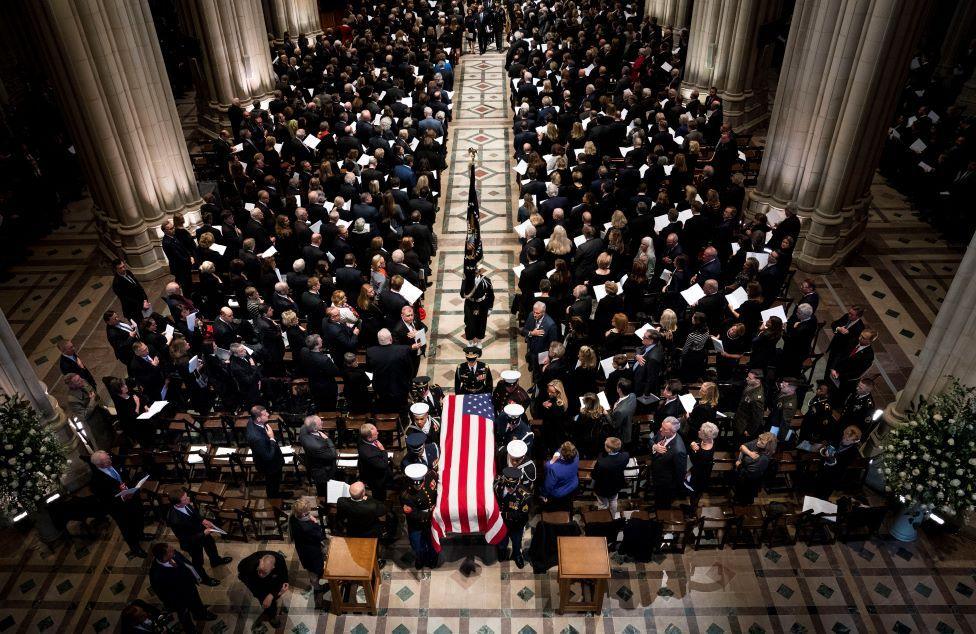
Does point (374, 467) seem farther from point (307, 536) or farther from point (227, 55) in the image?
point (227, 55)

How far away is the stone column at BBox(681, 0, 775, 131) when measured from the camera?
1702cm

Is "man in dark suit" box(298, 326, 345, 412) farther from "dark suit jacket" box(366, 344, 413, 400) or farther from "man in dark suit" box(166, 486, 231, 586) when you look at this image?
"man in dark suit" box(166, 486, 231, 586)

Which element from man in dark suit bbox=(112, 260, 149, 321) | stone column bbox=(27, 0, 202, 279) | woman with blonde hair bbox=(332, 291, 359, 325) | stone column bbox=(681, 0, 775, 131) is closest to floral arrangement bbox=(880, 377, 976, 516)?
woman with blonde hair bbox=(332, 291, 359, 325)

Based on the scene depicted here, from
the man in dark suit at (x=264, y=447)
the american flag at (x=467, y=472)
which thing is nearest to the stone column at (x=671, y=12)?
the american flag at (x=467, y=472)

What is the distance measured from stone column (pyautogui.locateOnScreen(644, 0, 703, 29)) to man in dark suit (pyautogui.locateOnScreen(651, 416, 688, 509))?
19.7 meters

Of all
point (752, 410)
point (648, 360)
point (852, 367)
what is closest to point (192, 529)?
point (648, 360)

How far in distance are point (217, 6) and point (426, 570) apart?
615 inches

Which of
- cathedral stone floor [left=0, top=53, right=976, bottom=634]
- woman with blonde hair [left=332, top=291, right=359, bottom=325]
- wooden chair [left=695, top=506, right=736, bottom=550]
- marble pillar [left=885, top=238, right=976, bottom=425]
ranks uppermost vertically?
marble pillar [left=885, top=238, right=976, bottom=425]

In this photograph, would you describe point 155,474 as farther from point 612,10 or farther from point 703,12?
point 612,10

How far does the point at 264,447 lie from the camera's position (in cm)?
783

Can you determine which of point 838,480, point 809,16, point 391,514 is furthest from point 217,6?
point 838,480

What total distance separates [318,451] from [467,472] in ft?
5.56

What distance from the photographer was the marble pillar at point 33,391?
25.4 ft

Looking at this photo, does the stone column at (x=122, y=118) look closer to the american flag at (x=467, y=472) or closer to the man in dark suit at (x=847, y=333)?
the american flag at (x=467, y=472)
